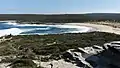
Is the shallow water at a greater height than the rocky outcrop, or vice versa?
the rocky outcrop

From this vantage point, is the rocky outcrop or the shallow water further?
the shallow water

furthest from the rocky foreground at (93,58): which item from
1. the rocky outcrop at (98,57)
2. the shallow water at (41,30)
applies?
the shallow water at (41,30)

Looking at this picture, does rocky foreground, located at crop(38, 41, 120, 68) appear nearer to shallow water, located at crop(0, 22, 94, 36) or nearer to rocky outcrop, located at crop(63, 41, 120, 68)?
rocky outcrop, located at crop(63, 41, 120, 68)

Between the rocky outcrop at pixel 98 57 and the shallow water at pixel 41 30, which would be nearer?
the rocky outcrop at pixel 98 57

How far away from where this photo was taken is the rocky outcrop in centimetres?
1827

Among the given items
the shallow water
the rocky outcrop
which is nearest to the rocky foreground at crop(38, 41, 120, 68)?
the rocky outcrop

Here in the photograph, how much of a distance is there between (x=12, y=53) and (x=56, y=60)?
6069mm

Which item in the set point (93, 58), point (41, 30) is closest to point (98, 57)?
point (93, 58)

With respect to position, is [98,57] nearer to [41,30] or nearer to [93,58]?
[93,58]

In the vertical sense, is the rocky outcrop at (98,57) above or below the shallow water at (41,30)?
above

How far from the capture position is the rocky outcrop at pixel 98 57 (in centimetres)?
1827

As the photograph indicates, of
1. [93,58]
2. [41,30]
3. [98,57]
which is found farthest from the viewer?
[41,30]

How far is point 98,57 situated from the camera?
814 inches

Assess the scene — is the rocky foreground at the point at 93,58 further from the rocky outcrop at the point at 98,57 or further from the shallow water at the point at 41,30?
the shallow water at the point at 41,30
